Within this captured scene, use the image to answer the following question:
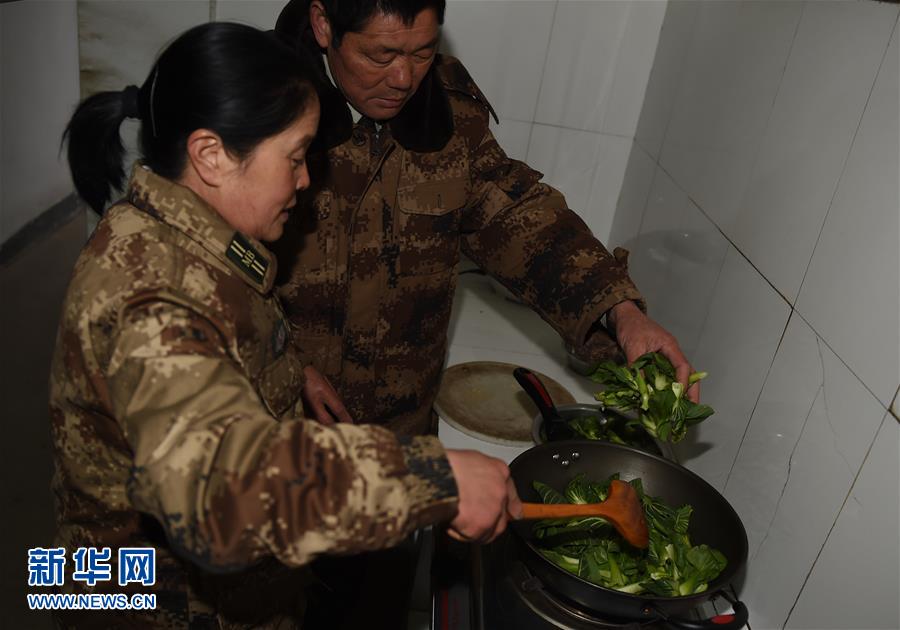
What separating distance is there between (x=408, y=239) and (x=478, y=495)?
2.65 ft

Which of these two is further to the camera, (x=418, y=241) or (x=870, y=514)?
(x=418, y=241)

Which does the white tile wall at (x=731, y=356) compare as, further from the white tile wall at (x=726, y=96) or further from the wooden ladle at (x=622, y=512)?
the wooden ladle at (x=622, y=512)

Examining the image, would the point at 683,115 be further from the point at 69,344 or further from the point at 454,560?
the point at 69,344

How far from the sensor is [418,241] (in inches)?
61.4

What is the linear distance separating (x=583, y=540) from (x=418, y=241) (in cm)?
71

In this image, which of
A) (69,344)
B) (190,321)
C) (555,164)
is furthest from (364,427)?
(555,164)

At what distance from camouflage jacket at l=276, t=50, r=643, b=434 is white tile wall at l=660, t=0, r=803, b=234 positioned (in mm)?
338

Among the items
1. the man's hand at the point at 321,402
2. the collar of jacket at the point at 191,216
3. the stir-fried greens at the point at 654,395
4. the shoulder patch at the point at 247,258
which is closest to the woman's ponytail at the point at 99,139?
the collar of jacket at the point at 191,216

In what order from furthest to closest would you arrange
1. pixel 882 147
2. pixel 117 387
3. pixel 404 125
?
pixel 404 125
pixel 882 147
pixel 117 387

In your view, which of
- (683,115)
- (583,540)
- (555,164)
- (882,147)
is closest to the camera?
(882,147)

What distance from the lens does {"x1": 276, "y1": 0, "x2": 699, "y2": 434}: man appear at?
4.50 ft

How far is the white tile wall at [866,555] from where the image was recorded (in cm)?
96

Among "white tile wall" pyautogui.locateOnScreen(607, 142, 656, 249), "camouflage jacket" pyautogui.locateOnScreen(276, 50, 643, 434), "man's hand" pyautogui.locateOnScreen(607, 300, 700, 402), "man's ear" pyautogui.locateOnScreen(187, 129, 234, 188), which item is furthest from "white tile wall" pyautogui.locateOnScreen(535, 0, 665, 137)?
"man's ear" pyautogui.locateOnScreen(187, 129, 234, 188)

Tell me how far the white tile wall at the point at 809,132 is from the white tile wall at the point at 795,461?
0.53ft
